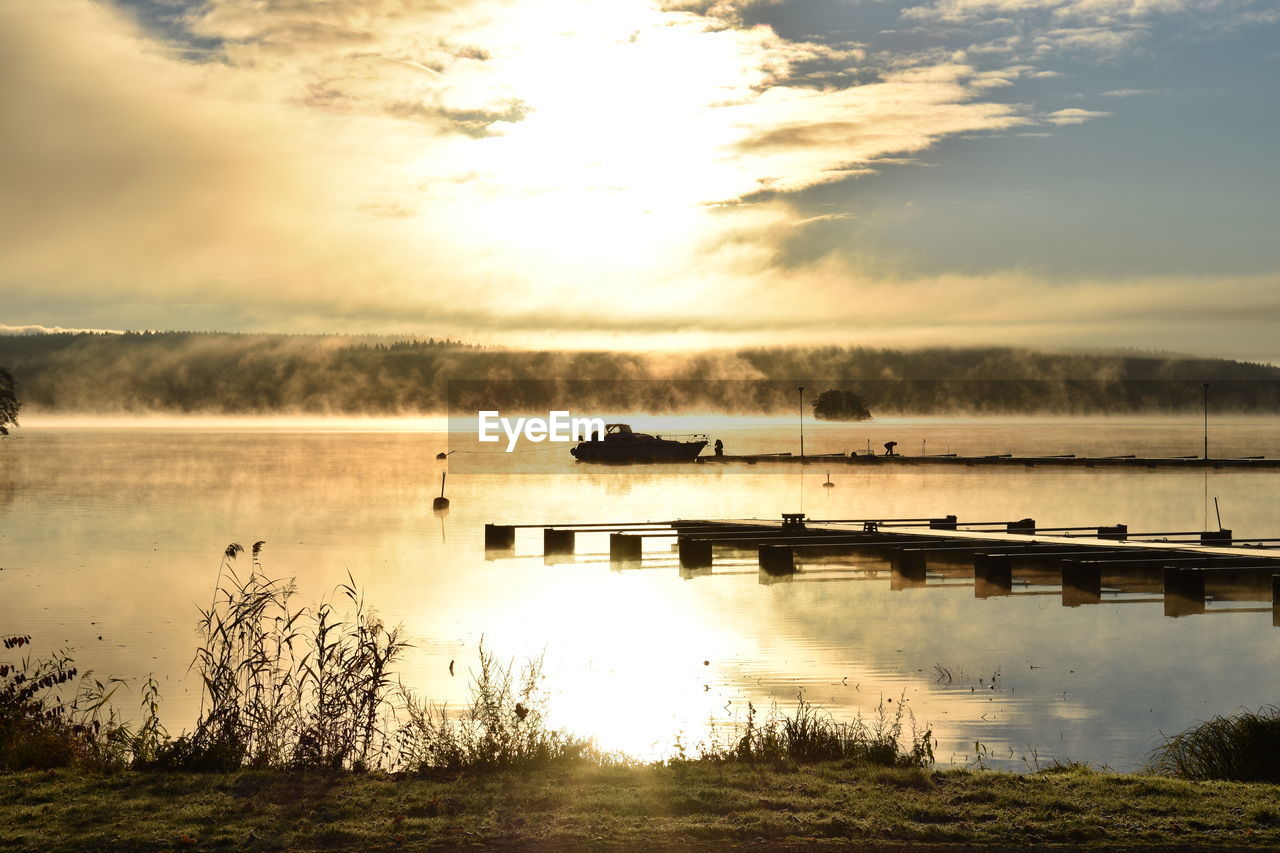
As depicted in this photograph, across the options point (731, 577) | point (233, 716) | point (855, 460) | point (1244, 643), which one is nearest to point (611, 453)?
point (855, 460)

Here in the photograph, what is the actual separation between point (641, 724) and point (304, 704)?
4882 mm

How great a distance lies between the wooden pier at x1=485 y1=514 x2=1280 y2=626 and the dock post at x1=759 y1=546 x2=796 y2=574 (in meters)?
0.03

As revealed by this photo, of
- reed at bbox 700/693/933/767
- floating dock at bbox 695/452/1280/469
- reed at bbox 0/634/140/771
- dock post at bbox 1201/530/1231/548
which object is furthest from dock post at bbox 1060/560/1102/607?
floating dock at bbox 695/452/1280/469

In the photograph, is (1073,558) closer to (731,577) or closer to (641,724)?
(731,577)

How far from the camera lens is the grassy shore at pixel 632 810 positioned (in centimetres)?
847

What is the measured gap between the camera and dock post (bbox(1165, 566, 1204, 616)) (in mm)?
25359

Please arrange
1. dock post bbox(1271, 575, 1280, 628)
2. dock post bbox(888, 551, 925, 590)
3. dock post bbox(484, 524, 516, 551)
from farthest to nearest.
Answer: dock post bbox(484, 524, 516, 551)
dock post bbox(888, 551, 925, 590)
dock post bbox(1271, 575, 1280, 628)

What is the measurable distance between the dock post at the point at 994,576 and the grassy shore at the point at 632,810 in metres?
18.7

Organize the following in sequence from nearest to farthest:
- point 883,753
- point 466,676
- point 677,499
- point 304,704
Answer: point 883,753 < point 304,704 < point 466,676 < point 677,499

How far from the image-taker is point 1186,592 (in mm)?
25438

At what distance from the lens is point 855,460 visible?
117m

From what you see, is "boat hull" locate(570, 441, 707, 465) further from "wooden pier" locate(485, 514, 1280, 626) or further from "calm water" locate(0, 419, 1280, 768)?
"wooden pier" locate(485, 514, 1280, 626)

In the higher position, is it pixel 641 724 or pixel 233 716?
pixel 233 716

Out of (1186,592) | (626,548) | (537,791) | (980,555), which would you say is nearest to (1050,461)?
(626,548)
